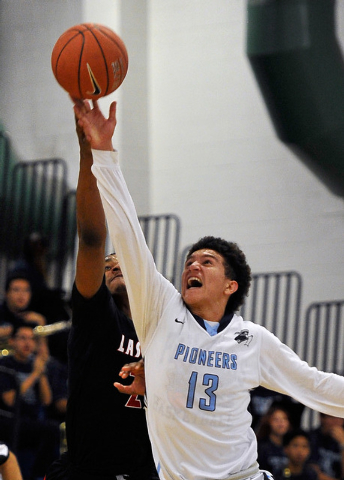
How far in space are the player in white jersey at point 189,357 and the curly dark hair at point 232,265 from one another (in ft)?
0.57

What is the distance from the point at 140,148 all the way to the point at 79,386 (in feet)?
23.3

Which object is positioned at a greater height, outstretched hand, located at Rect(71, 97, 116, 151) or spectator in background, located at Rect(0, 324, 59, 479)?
outstretched hand, located at Rect(71, 97, 116, 151)

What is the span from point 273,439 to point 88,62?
5569 mm

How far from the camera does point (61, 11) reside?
35.4 ft

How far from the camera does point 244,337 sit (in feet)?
11.9

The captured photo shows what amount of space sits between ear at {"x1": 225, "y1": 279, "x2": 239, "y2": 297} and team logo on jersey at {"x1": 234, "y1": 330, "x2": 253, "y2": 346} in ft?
0.70

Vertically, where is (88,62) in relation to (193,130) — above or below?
above

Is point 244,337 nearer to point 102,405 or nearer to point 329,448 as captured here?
point 102,405

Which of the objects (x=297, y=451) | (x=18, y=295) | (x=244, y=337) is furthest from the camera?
(x=18, y=295)

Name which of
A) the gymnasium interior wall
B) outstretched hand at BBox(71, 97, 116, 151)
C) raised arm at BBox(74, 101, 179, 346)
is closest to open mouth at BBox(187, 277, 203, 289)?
raised arm at BBox(74, 101, 179, 346)

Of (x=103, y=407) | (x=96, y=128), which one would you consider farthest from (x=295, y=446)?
(x=96, y=128)

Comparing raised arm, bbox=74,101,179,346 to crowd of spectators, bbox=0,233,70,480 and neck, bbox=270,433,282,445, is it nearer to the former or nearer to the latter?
crowd of spectators, bbox=0,233,70,480

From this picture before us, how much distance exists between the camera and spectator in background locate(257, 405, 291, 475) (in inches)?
306

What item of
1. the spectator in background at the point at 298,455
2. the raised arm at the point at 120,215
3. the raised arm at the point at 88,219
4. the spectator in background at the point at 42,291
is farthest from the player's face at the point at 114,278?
the spectator in background at the point at 42,291
